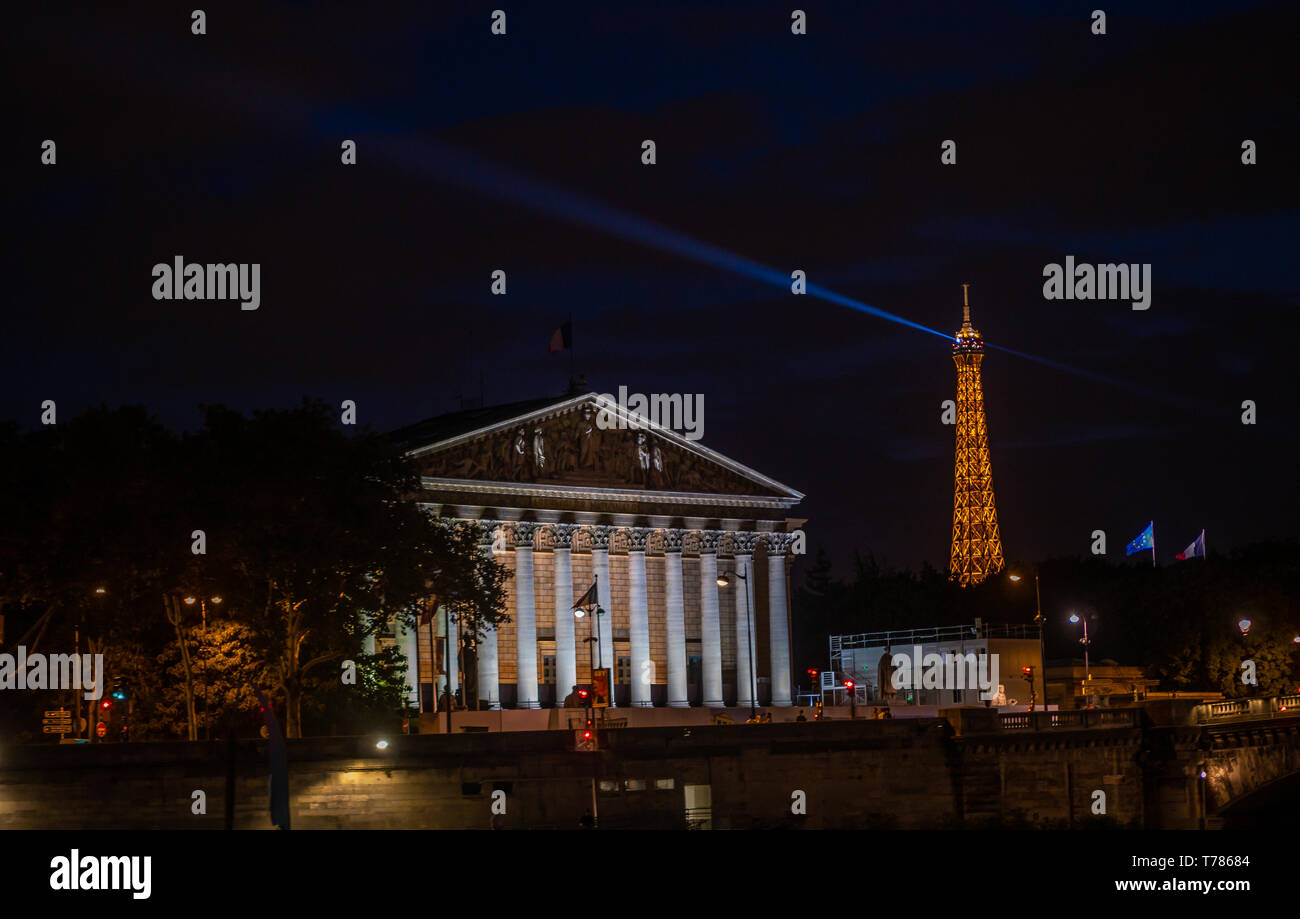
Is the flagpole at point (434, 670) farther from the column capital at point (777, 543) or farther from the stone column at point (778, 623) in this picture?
the column capital at point (777, 543)

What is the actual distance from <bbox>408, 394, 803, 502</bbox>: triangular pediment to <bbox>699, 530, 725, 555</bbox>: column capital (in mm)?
2440

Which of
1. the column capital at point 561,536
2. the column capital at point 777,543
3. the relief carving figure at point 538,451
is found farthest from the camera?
the column capital at point 777,543

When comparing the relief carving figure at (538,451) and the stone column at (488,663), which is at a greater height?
the relief carving figure at (538,451)

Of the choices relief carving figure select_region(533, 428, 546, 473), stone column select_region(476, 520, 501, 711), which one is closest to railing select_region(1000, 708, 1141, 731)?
stone column select_region(476, 520, 501, 711)

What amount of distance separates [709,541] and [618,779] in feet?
156

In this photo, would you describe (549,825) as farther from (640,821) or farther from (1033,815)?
(1033,815)

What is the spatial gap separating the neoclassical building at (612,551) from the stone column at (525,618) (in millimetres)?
82

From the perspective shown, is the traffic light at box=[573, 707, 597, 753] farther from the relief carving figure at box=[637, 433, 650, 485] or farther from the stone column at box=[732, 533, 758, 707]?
the stone column at box=[732, 533, 758, 707]

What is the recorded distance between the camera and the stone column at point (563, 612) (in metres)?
111

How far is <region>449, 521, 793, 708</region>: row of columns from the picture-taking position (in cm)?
10938

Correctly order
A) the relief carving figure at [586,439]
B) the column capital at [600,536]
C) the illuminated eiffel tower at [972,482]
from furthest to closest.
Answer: the illuminated eiffel tower at [972,482], the column capital at [600,536], the relief carving figure at [586,439]

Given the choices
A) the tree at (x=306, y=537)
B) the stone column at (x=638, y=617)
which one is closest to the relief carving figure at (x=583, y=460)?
the stone column at (x=638, y=617)
